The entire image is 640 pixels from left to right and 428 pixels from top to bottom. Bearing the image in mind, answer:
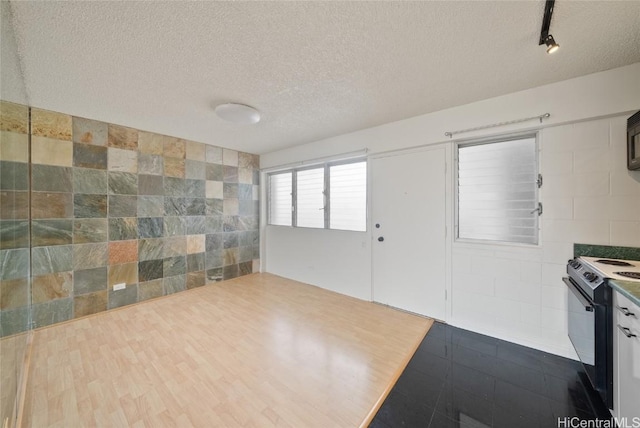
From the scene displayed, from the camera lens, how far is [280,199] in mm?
4805

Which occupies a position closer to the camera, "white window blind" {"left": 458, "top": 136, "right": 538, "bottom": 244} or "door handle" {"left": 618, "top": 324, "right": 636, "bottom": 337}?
"door handle" {"left": 618, "top": 324, "right": 636, "bottom": 337}

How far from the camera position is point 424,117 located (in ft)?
9.34

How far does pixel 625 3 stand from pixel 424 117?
1.58 m

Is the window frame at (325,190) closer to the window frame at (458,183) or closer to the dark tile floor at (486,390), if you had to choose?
the window frame at (458,183)

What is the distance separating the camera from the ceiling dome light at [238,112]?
246 cm

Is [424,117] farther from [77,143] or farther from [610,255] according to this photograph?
[77,143]

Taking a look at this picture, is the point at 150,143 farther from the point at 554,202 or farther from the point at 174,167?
the point at 554,202

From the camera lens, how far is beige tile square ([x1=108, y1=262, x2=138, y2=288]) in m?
3.12

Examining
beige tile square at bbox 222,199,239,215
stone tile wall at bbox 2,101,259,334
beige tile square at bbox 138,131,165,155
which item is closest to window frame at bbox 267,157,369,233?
beige tile square at bbox 222,199,239,215

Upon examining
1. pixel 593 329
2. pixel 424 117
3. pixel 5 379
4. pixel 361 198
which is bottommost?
pixel 5 379

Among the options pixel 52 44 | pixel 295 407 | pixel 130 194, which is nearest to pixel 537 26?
pixel 295 407

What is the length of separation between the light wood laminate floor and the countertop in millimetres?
1482

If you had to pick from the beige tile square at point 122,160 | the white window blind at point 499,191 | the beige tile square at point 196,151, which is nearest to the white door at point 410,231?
the white window blind at point 499,191

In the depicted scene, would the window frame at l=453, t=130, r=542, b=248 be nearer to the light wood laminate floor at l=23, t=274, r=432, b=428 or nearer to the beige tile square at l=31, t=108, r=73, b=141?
the light wood laminate floor at l=23, t=274, r=432, b=428
